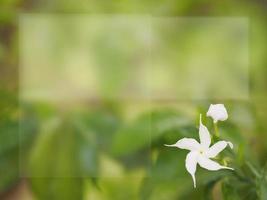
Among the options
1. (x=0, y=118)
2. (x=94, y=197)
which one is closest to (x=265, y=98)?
(x=94, y=197)

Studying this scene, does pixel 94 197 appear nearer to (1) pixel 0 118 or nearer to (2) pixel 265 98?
(1) pixel 0 118

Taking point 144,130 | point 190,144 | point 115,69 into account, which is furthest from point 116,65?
point 190,144

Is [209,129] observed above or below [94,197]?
above

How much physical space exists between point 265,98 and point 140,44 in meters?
0.23

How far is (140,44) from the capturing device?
796mm

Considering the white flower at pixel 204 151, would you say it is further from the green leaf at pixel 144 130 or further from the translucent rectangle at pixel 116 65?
the translucent rectangle at pixel 116 65

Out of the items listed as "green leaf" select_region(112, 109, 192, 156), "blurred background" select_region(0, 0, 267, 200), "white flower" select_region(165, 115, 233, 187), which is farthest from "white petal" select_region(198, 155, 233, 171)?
"blurred background" select_region(0, 0, 267, 200)

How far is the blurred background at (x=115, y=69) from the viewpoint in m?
0.77

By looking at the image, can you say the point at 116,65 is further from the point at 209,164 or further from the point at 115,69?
the point at 209,164

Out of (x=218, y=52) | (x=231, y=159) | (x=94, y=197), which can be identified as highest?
(x=218, y=52)

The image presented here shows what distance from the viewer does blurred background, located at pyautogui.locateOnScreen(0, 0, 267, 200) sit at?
77 cm

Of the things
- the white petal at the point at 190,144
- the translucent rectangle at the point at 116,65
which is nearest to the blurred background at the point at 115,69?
the translucent rectangle at the point at 116,65

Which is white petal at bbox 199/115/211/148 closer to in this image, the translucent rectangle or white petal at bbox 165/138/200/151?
white petal at bbox 165/138/200/151

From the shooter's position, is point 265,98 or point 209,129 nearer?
point 209,129
